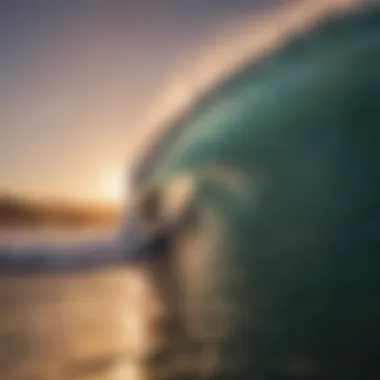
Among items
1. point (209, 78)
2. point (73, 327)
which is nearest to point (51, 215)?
point (73, 327)

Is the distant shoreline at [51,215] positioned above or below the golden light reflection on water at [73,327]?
above

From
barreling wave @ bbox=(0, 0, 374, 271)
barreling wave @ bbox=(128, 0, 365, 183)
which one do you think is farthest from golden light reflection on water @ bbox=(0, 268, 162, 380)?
barreling wave @ bbox=(128, 0, 365, 183)

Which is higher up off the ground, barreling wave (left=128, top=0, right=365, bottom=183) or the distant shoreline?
barreling wave (left=128, top=0, right=365, bottom=183)

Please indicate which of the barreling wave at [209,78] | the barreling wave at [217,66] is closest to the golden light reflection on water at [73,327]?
the barreling wave at [209,78]

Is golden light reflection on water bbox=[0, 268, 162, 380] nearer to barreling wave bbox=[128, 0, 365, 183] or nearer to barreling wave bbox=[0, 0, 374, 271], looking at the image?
barreling wave bbox=[0, 0, 374, 271]

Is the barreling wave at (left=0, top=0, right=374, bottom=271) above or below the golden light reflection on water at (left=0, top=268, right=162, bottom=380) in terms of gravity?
above

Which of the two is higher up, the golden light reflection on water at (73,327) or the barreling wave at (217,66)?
the barreling wave at (217,66)

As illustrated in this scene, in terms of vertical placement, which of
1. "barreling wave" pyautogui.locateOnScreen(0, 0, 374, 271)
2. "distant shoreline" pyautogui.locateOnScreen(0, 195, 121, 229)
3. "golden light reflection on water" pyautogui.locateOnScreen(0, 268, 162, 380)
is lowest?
"golden light reflection on water" pyautogui.locateOnScreen(0, 268, 162, 380)

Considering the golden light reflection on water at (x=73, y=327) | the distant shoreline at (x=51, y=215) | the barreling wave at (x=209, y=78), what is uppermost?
the barreling wave at (x=209, y=78)

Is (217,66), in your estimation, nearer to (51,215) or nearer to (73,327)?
(51,215)

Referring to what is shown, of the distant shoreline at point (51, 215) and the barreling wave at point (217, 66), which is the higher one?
the barreling wave at point (217, 66)

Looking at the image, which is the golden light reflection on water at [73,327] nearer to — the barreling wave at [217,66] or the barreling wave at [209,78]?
the barreling wave at [209,78]

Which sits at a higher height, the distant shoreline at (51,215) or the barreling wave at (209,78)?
the barreling wave at (209,78)

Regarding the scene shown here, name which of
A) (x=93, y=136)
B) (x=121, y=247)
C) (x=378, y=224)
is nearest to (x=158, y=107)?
(x=93, y=136)
